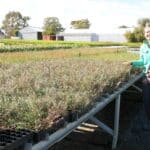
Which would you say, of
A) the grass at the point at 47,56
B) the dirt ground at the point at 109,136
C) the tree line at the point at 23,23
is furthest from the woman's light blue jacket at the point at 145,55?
the tree line at the point at 23,23

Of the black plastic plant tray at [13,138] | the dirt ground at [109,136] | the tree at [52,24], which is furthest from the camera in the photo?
the tree at [52,24]

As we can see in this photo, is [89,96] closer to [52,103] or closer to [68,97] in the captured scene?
[68,97]

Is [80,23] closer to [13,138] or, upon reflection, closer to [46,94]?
[46,94]

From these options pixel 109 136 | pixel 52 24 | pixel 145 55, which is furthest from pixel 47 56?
pixel 52 24

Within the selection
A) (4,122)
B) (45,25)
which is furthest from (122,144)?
(45,25)

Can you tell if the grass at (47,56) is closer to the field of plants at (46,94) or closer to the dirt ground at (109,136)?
the dirt ground at (109,136)

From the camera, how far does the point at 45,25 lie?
315 ft

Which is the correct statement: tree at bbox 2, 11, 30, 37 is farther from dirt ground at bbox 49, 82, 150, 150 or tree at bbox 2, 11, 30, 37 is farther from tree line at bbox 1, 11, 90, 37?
dirt ground at bbox 49, 82, 150, 150

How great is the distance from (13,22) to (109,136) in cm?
10311

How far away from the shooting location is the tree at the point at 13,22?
10419cm

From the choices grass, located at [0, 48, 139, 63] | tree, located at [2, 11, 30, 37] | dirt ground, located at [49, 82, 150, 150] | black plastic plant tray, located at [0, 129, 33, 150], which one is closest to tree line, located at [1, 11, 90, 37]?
tree, located at [2, 11, 30, 37]

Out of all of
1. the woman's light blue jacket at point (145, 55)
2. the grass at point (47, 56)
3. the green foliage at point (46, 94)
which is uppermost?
the woman's light blue jacket at point (145, 55)

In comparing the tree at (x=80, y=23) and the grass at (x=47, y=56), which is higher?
the tree at (x=80, y=23)

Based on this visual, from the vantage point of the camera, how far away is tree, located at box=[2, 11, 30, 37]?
342 feet
